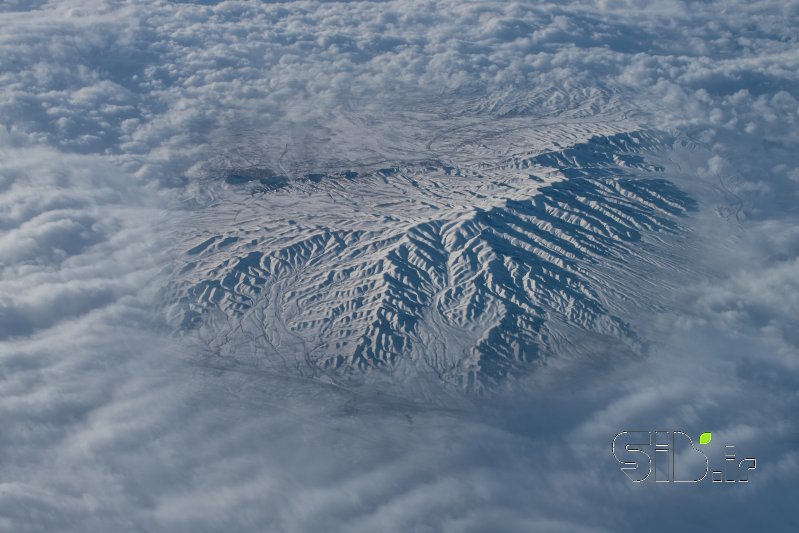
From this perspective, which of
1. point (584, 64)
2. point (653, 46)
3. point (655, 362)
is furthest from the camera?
point (653, 46)

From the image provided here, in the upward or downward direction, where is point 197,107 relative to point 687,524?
upward

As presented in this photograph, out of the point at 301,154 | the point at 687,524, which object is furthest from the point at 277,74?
the point at 687,524

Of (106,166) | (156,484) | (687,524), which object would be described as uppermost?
(106,166)

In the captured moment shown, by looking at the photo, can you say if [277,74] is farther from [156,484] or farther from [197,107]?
[156,484]

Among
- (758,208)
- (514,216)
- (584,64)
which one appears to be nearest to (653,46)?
(584,64)

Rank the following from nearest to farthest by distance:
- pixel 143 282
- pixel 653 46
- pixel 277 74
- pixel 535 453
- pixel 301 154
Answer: pixel 535 453 < pixel 143 282 < pixel 301 154 < pixel 277 74 < pixel 653 46

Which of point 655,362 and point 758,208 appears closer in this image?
point 655,362

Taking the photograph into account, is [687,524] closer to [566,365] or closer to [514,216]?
[566,365]
